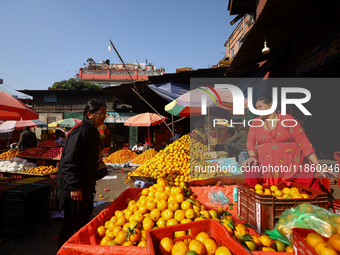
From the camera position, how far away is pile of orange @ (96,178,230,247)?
171 centimetres

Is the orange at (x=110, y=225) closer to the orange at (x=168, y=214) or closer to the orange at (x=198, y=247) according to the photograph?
the orange at (x=168, y=214)

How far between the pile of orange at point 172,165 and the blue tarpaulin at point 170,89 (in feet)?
8.29

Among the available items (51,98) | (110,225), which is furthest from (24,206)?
(51,98)

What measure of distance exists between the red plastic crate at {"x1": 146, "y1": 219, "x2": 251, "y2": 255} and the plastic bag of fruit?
0.86 m

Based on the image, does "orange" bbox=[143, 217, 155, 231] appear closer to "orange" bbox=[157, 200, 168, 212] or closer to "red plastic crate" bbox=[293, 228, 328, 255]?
"orange" bbox=[157, 200, 168, 212]

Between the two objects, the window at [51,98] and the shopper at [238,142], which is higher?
the window at [51,98]

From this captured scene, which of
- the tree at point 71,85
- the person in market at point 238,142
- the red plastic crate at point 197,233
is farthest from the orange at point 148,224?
the tree at point 71,85

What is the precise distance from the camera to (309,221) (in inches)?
63.7

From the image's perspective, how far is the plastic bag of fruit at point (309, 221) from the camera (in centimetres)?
149

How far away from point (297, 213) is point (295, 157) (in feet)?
3.85

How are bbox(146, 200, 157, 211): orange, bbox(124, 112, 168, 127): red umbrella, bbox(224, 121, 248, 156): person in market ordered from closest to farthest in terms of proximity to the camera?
bbox(146, 200, 157, 211): orange
bbox(224, 121, 248, 156): person in market
bbox(124, 112, 168, 127): red umbrella

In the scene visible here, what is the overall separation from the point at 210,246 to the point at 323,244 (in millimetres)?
711

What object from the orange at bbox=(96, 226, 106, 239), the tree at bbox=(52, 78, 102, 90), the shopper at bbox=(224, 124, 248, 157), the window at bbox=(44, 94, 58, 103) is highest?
the tree at bbox=(52, 78, 102, 90)

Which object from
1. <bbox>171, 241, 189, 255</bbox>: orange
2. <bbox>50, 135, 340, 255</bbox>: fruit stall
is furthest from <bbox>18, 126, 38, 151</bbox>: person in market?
<bbox>171, 241, 189, 255</bbox>: orange
